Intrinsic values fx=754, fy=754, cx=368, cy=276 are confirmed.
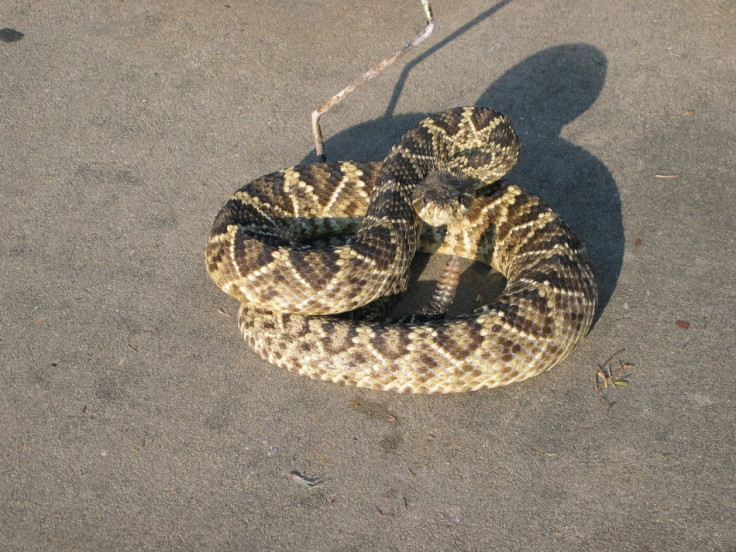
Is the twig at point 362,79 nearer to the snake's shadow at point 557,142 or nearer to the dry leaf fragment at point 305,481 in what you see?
the snake's shadow at point 557,142

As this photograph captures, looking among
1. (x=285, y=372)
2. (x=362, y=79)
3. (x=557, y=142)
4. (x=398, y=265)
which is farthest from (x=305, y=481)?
(x=557, y=142)

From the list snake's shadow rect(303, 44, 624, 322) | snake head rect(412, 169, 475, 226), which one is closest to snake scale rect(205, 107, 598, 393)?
snake head rect(412, 169, 475, 226)

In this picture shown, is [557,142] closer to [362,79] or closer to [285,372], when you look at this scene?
[362,79]

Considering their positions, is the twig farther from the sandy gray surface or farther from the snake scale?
the sandy gray surface

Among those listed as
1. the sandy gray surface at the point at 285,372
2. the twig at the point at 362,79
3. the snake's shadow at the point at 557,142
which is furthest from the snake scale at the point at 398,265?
the snake's shadow at the point at 557,142

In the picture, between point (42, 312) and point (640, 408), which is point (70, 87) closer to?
point (42, 312)

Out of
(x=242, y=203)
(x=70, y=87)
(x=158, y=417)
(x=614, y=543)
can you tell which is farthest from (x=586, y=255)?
(x=70, y=87)
